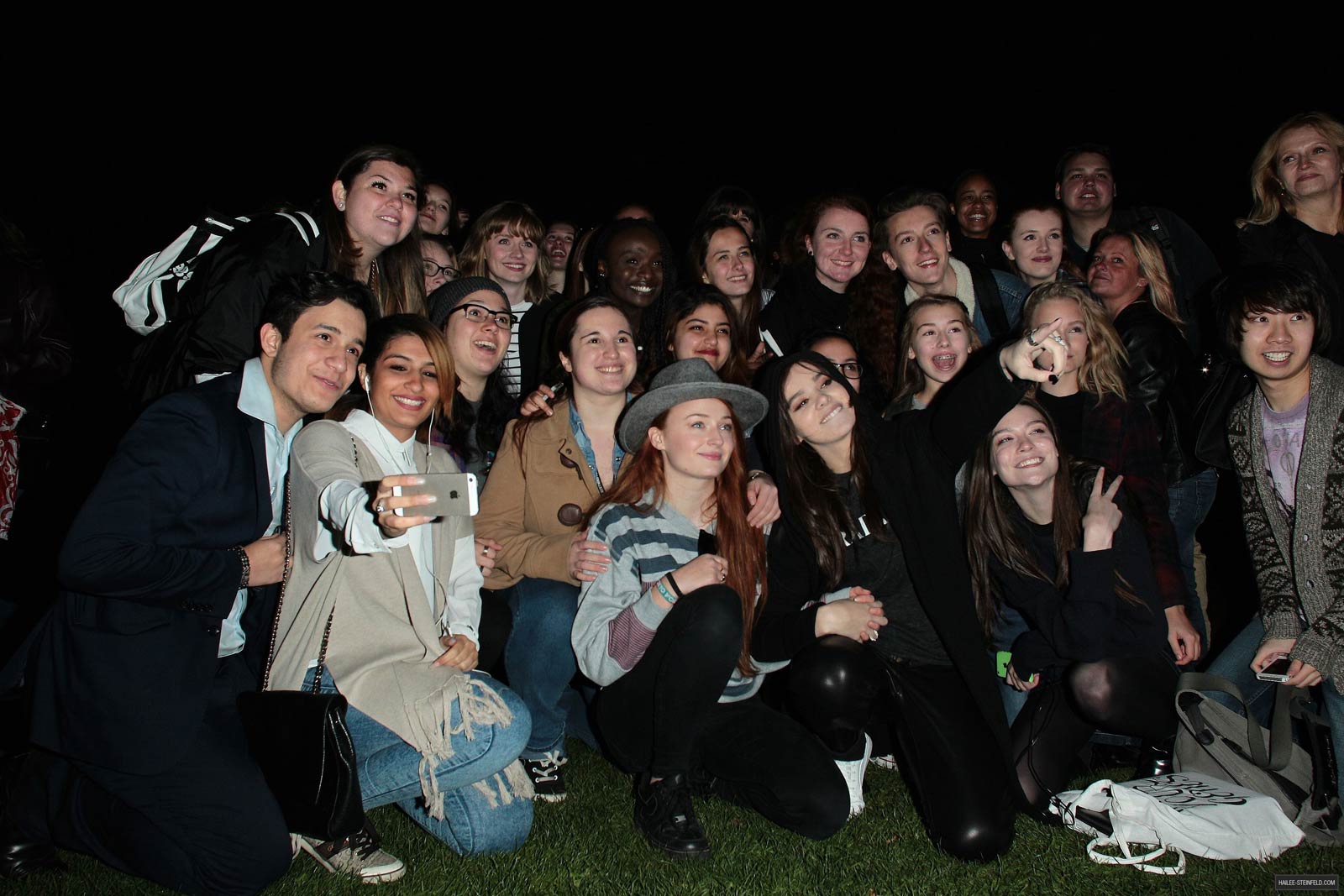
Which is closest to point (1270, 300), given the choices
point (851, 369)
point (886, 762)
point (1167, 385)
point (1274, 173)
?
point (1167, 385)

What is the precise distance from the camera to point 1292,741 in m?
3.46

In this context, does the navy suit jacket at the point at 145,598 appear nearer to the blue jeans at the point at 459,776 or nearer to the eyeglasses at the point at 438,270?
the blue jeans at the point at 459,776

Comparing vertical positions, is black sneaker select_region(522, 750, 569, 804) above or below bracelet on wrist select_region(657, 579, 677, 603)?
below

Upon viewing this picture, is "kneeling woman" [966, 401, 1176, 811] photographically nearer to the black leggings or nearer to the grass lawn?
the black leggings

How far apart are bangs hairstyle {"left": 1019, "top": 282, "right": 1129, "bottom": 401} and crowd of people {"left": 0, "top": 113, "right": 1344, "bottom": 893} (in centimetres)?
2

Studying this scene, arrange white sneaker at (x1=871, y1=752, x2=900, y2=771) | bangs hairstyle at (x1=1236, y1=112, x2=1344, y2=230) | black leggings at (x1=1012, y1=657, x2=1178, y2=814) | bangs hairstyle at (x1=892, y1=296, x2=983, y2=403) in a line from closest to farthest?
black leggings at (x1=1012, y1=657, x2=1178, y2=814)
white sneaker at (x1=871, y1=752, x2=900, y2=771)
bangs hairstyle at (x1=892, y1=296, x2=983, y2=403)
bangs hairstyle at (x1=1236, y1=112, x2=1344, y2=230)

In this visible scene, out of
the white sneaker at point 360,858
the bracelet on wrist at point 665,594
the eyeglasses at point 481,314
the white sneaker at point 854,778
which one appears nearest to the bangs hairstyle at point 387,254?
the eyeglasses at point 481,314

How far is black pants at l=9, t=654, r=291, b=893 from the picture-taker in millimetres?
2922

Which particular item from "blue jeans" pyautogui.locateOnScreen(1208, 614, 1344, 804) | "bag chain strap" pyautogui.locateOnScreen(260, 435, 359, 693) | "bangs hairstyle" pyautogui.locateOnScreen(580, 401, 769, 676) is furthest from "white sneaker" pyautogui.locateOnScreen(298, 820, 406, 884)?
"blue jeans" pyautogui.locateOnScreen(1208, 614, 1344, 804)

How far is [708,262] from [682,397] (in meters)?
1.68

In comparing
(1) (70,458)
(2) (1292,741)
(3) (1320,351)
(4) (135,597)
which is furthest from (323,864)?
(1) (70,458)

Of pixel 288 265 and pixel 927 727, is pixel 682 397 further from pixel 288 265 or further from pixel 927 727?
pixel 288 265

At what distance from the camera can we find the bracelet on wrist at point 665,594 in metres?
3.28

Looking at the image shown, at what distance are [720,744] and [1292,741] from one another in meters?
2.17
